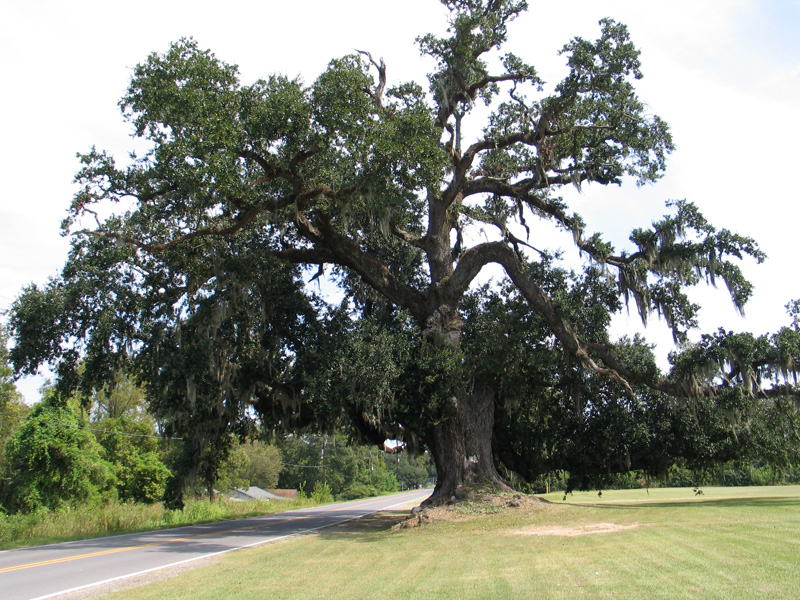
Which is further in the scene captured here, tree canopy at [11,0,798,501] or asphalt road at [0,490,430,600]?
tree canopy at [11,0,798,501]

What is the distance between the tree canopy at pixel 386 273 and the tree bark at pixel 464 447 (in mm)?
67

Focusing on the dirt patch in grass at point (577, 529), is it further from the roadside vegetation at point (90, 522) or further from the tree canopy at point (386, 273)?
the roadside vegetation at point (90, 522)

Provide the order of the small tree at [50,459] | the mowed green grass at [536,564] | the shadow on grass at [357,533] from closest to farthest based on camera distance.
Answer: the mowed green grass at [536,564] → the shadow on grass at [357,533] → the small tree at [50,459]

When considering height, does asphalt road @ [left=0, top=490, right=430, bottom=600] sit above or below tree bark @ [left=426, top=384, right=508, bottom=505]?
below

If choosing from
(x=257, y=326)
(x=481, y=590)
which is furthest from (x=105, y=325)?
(x=481, y=590)

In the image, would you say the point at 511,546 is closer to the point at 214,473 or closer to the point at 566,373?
the point at 566,373

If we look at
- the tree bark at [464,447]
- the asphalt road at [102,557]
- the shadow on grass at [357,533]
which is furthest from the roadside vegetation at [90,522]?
the tree bark at [464,447]

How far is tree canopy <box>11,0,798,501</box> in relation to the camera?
15297mm

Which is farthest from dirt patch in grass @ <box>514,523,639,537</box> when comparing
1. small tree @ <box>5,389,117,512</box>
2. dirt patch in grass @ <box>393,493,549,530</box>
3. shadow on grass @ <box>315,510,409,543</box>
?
small tree @ <box>5,389,117,512</box>

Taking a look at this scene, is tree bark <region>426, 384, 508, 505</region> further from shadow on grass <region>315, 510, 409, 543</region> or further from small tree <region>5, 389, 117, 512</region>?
small tree <region>5, 389, 117, 512</region>

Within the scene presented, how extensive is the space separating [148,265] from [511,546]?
1300cm

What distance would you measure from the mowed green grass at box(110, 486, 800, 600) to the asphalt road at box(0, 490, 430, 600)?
1.23m

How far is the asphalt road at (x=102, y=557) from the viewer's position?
341 inches

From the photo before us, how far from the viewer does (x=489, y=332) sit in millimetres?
18953
